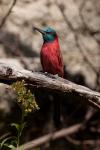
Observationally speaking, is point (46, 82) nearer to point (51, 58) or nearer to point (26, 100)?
point (26, 100)

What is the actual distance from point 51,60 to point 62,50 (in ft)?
6.02

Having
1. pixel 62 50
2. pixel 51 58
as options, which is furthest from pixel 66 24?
pixel 51 58

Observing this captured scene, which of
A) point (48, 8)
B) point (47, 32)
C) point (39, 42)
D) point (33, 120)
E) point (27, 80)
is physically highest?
point (48, 8)

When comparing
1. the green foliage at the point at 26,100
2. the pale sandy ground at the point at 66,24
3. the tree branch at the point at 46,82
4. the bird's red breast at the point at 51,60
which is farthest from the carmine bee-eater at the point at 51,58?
the green foliage at the point at 26,100

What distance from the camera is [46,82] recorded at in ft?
12.7

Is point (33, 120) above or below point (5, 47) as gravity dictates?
below

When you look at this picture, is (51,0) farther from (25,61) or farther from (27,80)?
(27,80)

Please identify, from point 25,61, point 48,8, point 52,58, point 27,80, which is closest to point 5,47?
point 25,61

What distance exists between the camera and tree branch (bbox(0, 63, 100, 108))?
145 inches

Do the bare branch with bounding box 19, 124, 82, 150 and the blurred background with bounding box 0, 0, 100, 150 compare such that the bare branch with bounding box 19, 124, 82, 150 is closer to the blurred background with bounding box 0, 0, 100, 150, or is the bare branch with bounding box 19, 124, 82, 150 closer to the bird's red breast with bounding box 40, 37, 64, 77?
the blurred background with bounding box 0, 0, 100, 150

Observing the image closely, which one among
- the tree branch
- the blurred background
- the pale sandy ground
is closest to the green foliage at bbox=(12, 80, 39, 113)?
the tree branch

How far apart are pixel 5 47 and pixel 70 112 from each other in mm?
1339

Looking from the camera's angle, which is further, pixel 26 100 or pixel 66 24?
pixel 66 24

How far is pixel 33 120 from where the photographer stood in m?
6.81
